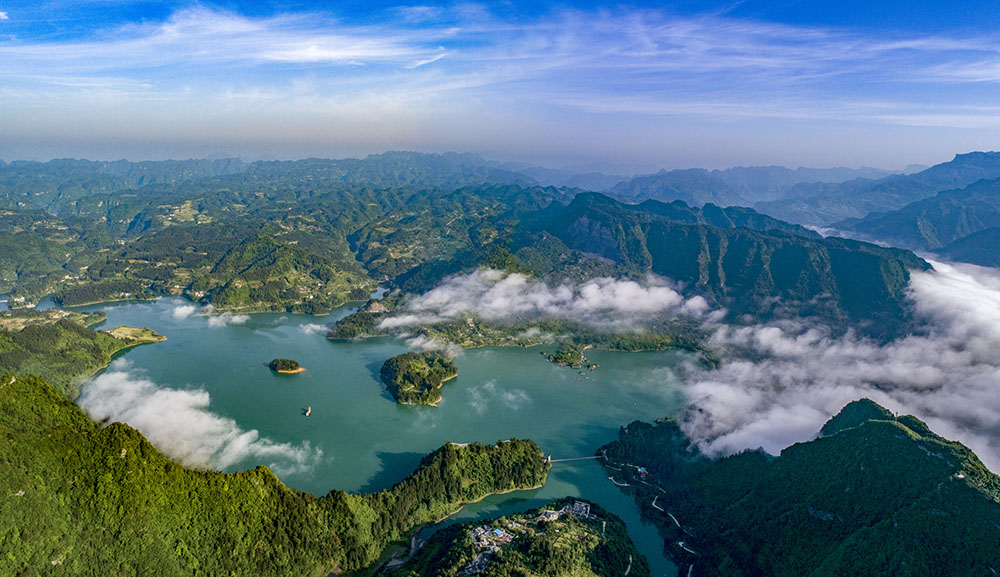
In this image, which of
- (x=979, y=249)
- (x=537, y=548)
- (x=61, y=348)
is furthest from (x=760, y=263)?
(x=61, y=348)

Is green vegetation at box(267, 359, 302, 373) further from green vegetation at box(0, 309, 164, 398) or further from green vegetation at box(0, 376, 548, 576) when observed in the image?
green vegetation at box(0, 376, 548, 576)

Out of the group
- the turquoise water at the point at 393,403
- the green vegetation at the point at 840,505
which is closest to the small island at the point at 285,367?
the turquoise water at the point at 393,403

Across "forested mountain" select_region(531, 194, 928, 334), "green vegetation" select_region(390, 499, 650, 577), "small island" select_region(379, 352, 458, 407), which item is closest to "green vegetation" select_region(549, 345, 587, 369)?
"small island" select_region(379, 352, 458, 407)

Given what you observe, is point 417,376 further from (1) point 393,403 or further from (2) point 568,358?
(2) point 568,358

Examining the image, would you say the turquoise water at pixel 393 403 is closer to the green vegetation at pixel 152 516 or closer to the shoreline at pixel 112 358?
the shoreline at pixel 112 358

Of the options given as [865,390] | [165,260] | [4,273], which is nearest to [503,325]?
[865,390]
